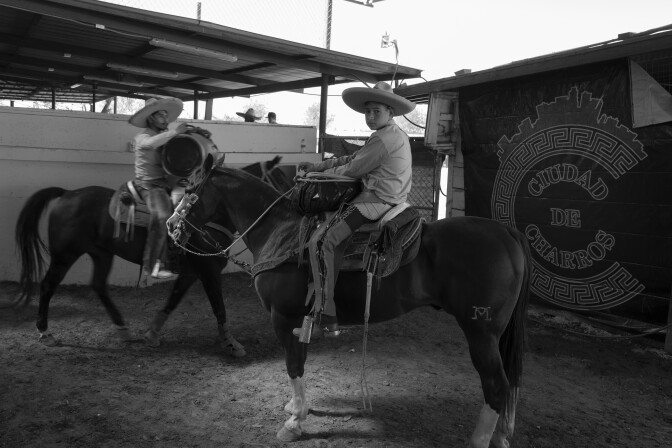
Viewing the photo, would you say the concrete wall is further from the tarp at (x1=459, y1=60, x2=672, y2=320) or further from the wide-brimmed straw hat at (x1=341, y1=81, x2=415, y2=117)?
the wide-brimmed straw hat at (x1=341, y1=81, x2=415, y2=117)

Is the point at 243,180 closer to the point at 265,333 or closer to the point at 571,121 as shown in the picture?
the point at 265,333

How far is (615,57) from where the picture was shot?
17.6ft

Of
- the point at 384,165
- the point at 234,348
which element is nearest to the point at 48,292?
the point at 234,348

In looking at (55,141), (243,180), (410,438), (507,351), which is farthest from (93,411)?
(55,141)

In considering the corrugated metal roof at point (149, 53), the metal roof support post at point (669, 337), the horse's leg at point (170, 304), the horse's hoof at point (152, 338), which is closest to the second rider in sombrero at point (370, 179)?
the horse's leg at point (170, 304)

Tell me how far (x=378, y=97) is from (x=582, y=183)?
3668 mm

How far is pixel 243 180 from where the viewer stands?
3977mm

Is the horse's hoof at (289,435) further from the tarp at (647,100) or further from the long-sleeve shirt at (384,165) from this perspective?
the tarp at (647,100)

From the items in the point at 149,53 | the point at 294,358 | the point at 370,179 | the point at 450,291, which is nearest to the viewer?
the point at 450,291

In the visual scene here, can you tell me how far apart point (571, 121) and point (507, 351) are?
12.1 feet

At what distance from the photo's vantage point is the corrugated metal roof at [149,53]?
23.0 feet

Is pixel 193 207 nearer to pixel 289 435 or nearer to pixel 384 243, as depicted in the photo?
pixel 384 243

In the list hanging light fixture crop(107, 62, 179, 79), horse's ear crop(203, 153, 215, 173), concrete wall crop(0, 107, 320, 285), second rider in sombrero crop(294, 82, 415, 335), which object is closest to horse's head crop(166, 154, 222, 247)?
horse's ear crop(203, 153, 215, 173)

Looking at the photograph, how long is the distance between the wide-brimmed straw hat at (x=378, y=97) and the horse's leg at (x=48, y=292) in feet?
12.2
